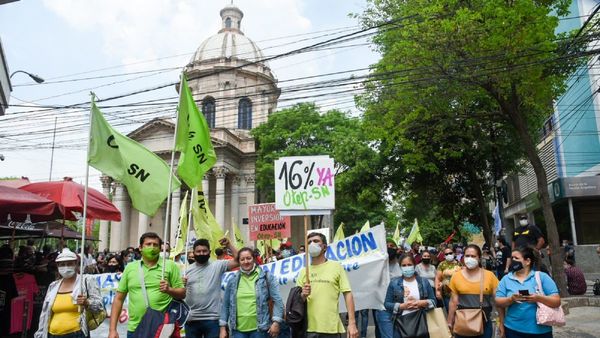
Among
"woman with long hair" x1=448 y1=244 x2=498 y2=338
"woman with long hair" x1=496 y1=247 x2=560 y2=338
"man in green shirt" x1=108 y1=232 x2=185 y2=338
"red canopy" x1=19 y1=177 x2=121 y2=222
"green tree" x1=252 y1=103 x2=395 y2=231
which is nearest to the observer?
"woman with long hair" x1=496 y1=247 x2=560 y2=338

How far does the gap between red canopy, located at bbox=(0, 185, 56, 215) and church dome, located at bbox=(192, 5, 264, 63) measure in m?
41.8

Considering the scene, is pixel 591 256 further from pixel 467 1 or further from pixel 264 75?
pixel 264 75

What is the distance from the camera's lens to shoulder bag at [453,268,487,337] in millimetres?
5254

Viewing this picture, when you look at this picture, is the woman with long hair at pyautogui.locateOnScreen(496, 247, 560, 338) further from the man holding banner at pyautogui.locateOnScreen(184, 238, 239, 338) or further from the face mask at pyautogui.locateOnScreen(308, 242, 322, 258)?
the man holding banner at pyautogui.locateOnScreen(184, 238, 239, 338)

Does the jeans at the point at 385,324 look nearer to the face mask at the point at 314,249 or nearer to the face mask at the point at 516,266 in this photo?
the face mask at the point at 314,249

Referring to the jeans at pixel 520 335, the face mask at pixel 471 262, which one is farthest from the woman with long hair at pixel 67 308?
the jeans at pixel 520 335

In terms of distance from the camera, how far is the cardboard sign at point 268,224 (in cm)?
1336

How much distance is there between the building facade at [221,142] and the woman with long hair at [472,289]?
108 ft

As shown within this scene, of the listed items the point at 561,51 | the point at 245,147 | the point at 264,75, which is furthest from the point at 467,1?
the point at 264,75

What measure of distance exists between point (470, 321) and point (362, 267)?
2.19m

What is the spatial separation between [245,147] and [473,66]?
34.1 metres

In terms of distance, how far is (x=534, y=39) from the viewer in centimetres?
1180

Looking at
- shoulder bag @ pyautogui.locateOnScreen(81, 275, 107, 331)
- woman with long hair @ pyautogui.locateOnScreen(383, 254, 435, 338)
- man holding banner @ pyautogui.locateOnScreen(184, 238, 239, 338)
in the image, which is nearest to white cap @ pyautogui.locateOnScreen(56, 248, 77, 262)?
shoulder bag @ pyautogui.locateOnScreen(81, 275, 107, 331)

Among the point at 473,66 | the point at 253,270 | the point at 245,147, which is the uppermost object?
the point at 245,147
